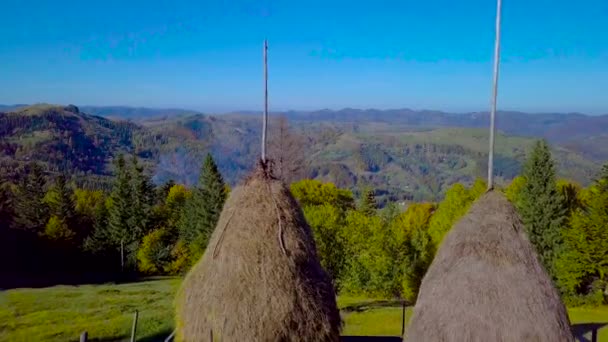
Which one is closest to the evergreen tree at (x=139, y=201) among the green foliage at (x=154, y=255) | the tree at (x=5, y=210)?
the green foliage at (x=154, y=255)

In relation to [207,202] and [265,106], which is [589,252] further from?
[265,106]

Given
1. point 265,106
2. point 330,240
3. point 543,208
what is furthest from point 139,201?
point 265,106

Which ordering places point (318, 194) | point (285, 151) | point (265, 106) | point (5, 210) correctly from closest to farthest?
point (265, 106), point (285, 151), point (318, 194), point (5, 210)

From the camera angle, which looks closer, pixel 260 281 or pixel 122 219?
pixel 260 281

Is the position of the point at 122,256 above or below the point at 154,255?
below

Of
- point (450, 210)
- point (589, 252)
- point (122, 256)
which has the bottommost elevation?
point (122, 256)

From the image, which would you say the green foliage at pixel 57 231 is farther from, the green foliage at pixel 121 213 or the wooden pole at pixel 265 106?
the wooden pole at pixel 265 106

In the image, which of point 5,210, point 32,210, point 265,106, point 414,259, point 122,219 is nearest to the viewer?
point 265,106
